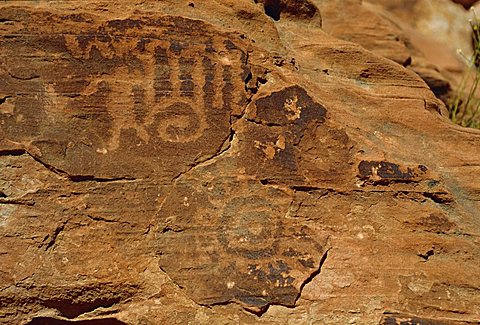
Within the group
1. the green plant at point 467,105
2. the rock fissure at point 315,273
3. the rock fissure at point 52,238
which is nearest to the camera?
the rock fissure at point 52,238

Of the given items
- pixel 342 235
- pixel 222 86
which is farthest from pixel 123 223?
pixel 342 235

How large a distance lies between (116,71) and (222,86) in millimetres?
376

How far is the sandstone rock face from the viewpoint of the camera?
7.39ft

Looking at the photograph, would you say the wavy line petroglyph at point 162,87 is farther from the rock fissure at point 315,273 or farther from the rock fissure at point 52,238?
the rock fissure at point 315,273

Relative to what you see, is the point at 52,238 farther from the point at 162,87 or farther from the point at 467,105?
the point at 467,105

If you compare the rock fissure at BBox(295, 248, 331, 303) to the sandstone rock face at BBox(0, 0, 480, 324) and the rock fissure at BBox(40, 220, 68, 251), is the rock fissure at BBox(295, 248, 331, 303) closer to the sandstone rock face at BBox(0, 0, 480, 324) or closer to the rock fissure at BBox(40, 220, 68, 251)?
the sandstone rock face at BBox(0, 0, 480, 324)

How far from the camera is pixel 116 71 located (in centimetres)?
238

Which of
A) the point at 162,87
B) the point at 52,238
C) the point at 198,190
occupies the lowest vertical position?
the point at 52,238

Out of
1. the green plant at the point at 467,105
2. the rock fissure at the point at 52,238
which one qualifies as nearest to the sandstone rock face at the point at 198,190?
the rock fissure at the point at 52,238

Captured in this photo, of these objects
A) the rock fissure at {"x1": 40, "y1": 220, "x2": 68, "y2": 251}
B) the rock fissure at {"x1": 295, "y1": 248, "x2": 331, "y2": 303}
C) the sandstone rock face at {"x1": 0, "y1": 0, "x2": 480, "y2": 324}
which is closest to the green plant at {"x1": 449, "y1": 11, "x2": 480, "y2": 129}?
the sandstone rock face at {"x1": 0, "y1": 0, "x2": 480, "y2": 324}

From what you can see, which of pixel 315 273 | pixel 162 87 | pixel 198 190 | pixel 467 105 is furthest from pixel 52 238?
pixel 467 105

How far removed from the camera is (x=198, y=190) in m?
2.34

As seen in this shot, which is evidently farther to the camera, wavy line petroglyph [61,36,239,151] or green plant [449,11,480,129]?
green plant [449,11,480,129]

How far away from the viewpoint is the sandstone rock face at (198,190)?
225cm
